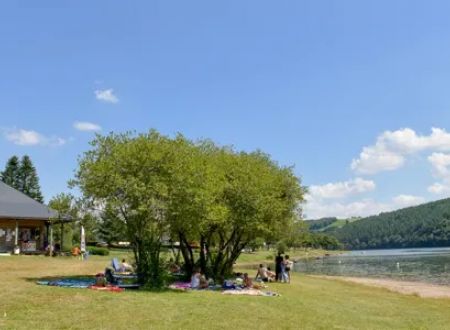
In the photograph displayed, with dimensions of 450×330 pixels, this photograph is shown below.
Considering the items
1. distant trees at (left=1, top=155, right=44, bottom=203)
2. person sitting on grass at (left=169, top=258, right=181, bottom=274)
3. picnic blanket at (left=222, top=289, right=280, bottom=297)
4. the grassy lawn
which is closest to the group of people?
person sitting on grass at (left=169, top=258, right=181, bottom=274)

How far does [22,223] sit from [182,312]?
3386 centimetres

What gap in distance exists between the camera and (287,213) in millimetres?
32375

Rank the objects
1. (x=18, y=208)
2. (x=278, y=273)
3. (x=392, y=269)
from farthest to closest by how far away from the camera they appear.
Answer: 1. (x=392, y=269)
2. (x=18, y=208)
3. (x=278, y=273)

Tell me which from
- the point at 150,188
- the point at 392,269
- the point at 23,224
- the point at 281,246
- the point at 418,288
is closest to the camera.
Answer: the point at 150,188

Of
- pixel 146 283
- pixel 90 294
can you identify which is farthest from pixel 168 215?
pixel 90 294

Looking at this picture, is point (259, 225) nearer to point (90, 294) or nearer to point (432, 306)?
point (432, 306)

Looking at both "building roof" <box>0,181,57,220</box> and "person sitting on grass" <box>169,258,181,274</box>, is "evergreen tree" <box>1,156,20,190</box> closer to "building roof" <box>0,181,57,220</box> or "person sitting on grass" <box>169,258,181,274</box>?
"building roof" <box>0,181,57,220</box>

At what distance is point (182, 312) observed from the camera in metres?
15.2

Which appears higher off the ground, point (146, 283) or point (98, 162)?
point (98, 162)

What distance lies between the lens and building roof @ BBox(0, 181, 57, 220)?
1676 inches

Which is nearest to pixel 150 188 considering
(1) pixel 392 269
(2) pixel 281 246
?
(2) pixel 281 246

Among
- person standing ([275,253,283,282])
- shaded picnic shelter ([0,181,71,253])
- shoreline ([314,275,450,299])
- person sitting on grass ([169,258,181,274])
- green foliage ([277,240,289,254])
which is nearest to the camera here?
person sitting on grass ([169,258,181,274])

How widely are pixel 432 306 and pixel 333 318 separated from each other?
9.43m

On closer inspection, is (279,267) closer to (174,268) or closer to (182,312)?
(174,268)
